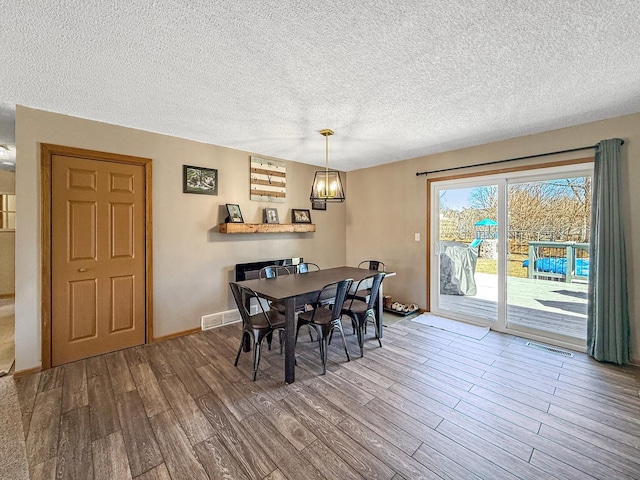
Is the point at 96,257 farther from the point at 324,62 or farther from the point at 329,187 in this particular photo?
the point at 324,62

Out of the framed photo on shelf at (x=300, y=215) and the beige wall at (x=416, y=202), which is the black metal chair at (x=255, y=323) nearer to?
the framed photo on shelf at (x=300, y=215)

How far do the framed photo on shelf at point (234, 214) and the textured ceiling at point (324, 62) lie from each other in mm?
1119

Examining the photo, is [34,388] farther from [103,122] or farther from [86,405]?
[103,122]

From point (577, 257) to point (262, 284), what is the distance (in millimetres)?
3632

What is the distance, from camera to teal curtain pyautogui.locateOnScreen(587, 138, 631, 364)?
2777mm

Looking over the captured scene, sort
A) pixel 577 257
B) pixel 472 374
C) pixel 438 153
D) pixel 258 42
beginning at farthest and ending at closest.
→ 1. pixel 438 153
2. pixel 577 257
3. pixel 472 374
4. pixel 258 42

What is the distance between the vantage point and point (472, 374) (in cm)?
262

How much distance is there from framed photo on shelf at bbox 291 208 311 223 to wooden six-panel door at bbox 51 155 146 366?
86.9 inches

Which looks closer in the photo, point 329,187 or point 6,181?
point 329,187

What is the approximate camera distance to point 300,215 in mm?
4816

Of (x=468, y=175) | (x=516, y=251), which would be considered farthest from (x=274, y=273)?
(x=516, y=251)

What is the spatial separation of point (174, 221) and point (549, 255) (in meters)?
4.70

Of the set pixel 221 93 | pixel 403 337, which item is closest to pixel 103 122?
pixel 221 93

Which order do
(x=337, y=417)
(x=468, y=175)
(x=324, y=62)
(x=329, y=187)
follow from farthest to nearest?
(x=468, y=175) < (x=329, y=187) < (x=337, y=417) < (x=324, y=62)
